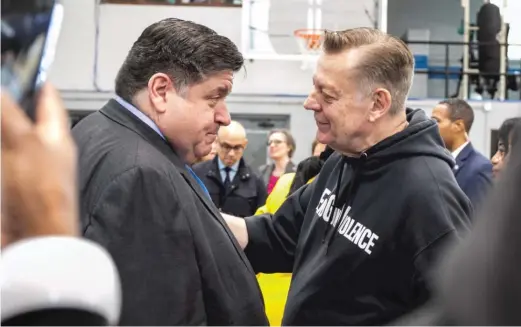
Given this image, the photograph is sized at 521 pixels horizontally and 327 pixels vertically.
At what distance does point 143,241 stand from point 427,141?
83cm

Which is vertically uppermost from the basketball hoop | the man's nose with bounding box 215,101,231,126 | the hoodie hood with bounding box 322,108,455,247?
the basketball hoop

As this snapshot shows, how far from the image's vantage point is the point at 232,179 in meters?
4.90

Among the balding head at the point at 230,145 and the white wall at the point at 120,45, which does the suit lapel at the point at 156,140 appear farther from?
the white wall at the point at 120,45

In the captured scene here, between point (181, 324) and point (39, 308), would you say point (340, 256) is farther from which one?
point (39, 308)

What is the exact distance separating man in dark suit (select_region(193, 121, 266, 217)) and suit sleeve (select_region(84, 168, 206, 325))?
3353 mm

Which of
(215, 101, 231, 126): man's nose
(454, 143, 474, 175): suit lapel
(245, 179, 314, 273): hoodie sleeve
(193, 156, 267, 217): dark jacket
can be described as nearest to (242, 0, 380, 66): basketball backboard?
(193, 156, 267, 217): dark jacket

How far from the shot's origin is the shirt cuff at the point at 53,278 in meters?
0.56

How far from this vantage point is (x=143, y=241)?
144 centimetres

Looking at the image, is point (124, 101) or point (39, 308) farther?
point (124, 101)

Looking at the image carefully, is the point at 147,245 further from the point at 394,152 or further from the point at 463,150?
the point at 463,150

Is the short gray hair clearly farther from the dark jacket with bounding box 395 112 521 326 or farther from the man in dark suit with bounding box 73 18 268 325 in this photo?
the dark jacket with bounding box 395 112 521 326

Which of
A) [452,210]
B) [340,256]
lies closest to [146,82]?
[340,256]

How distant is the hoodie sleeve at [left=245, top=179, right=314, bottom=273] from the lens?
7.22ft

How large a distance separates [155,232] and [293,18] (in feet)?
23.8
